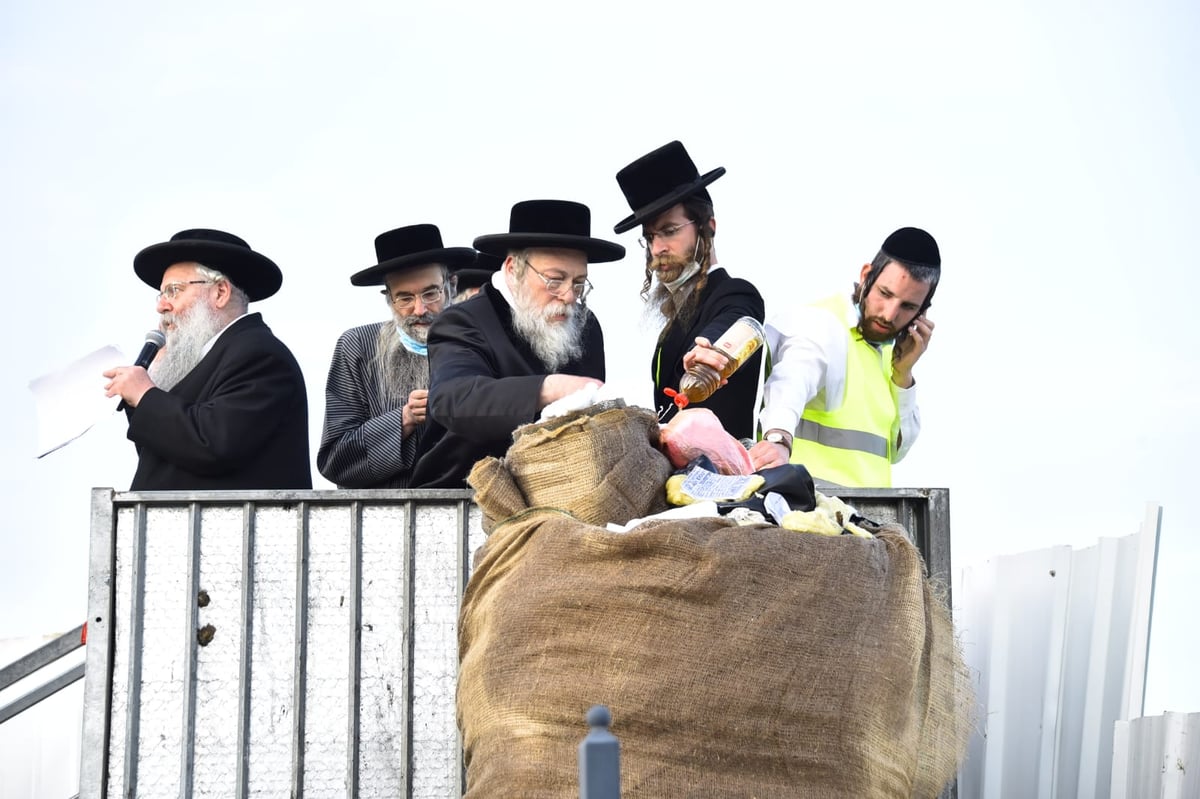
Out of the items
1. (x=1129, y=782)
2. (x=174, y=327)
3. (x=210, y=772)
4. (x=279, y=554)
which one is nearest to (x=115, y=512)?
(x=279, y=554)

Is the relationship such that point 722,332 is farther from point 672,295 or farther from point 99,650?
point 99,650

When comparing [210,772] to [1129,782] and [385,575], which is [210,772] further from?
[1129,782]

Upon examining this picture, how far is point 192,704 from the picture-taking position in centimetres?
441

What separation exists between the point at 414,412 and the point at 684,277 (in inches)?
46.3

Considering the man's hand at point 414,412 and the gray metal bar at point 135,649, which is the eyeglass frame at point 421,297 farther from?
the gray metal bar at point 135,649

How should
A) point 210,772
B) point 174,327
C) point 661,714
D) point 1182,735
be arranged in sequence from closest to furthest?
point 661,714, point 210,772, point 1182,735, point 174,327

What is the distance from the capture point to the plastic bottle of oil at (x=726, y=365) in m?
4.62

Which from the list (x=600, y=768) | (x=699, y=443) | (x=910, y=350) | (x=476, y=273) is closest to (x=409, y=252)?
(x=476, y=273)

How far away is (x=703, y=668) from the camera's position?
3.51m

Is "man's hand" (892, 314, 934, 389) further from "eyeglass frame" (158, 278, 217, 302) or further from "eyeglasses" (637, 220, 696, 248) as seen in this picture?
"eyeglass frame" (158, 278, 217, 302)

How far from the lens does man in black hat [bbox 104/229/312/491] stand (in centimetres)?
510

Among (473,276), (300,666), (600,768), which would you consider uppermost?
(473,276)

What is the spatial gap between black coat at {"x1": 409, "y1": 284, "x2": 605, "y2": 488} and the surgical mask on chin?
309 millimetres

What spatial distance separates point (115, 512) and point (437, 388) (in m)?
1.01
